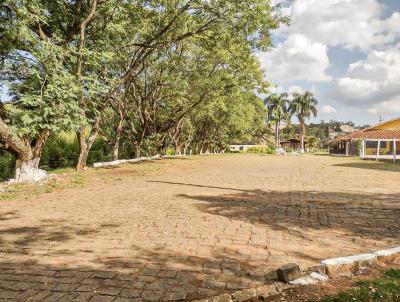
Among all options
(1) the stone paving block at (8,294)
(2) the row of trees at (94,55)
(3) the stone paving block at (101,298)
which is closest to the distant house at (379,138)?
(2) the row of trees at (94,55)

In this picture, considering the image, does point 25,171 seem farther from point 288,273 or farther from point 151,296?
point 288,273

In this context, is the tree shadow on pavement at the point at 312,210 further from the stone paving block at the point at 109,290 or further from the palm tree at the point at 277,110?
the palm tree at the point at 277,110

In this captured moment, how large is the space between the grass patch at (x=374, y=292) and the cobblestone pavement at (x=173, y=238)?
3.01ft

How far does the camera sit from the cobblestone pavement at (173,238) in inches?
170

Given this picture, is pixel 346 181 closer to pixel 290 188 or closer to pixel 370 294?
pixel 290 188

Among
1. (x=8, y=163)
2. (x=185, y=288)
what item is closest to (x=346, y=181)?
(x=185, y=288)

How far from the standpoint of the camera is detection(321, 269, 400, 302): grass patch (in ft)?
12.5

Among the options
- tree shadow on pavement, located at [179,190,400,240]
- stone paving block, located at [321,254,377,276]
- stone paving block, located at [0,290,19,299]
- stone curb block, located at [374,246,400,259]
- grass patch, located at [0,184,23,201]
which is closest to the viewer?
stone paving block, located at [0,290,19,299]

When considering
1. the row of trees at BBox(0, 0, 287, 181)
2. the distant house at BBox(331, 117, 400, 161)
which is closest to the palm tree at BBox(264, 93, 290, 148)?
the distant house at BBox(331, 117, 400, 161)

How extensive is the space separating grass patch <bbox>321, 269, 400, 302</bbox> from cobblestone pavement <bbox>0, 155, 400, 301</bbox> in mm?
918

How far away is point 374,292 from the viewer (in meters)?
3.98

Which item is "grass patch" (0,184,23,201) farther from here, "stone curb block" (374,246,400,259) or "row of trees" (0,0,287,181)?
"stone curb block" (374,246,400,259)

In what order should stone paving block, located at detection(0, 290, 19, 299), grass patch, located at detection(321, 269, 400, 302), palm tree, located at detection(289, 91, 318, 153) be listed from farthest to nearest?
palm tree, located at detection(289, 91, 318, 153)
stone paving block, located at detection(0, 290, 19, 299)
grass patch, located at detection(321, 269, 400, 302)

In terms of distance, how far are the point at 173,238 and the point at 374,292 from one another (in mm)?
3421
